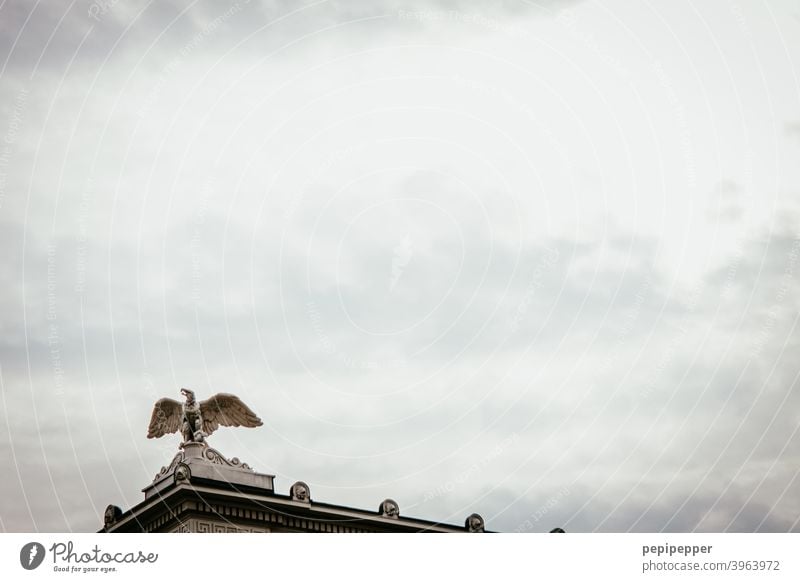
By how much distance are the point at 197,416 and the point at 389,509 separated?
26.7 ft

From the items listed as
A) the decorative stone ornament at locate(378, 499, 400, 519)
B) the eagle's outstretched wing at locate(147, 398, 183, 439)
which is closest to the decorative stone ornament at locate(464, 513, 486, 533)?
the decorative stone ornament at locate(378, 499, 400, 519)

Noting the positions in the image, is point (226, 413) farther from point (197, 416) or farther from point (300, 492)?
point (300, 492)

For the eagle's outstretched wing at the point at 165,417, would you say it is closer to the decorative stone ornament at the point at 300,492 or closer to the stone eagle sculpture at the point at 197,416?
the stone eagle sculpture at the point at 197,416

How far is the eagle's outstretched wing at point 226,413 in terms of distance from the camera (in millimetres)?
60469

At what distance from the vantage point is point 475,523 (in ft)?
215

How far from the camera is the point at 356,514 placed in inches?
2430

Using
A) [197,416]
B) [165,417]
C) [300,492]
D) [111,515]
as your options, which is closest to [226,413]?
[197,416]

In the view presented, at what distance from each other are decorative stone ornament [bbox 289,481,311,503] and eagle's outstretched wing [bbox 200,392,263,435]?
2.68 metres
